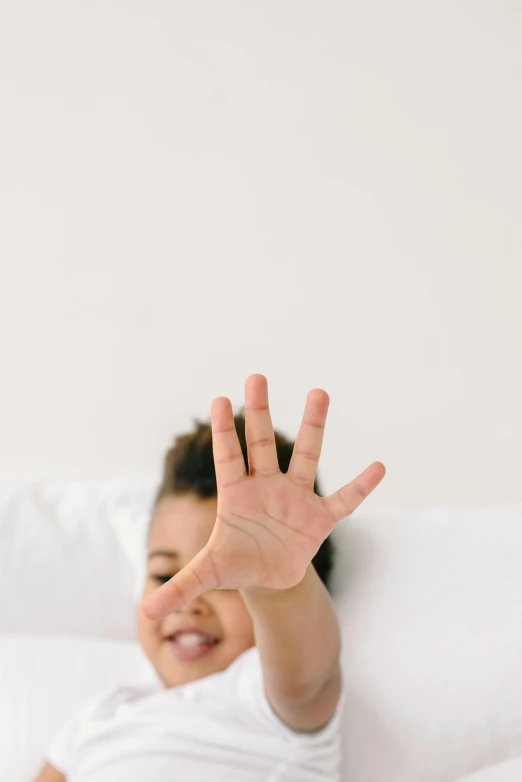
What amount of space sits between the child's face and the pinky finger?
31 centimetres

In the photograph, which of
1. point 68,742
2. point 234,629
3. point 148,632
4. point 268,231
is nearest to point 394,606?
point 234,629

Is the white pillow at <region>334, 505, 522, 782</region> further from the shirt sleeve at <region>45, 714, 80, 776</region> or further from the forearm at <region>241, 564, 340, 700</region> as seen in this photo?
the shirt sleeve at <region>45, 714, 80, 776</region>

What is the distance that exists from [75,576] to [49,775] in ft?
0.81

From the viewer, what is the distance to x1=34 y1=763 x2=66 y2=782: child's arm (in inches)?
34.7

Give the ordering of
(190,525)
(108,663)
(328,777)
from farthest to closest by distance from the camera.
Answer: (108,663)
(190,525)
(328,777)

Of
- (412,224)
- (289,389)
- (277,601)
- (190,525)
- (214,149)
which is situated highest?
(214,149)

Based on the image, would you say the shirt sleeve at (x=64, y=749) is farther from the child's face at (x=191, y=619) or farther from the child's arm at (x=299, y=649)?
the child's arm at (x=299, y=649)

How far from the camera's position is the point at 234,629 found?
0.86m

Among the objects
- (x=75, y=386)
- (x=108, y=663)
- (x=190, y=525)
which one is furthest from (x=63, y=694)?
(x=75, y=386)

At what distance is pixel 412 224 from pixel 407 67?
0.21 metres

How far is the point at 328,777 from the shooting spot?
75 cm

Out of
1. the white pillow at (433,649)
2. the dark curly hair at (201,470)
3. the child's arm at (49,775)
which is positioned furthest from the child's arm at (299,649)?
the child's arm at (49,775)

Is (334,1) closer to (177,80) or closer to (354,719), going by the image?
(177,80)

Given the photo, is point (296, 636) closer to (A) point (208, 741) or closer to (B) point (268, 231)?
(A) point (208, 741)
